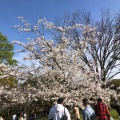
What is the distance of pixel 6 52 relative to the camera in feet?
122

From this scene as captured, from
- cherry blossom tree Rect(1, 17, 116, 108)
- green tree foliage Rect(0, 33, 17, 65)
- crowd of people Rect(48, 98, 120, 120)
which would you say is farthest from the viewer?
green tree foliage Rect(0, 33, 17, 65)

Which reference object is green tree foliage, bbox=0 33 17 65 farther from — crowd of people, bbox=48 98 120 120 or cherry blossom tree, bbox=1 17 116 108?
crowd of people, bbox=48 98 120 120

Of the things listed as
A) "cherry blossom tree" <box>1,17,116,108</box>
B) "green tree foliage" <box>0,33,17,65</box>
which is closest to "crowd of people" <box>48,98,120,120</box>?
"cherry blossom tree" <box>1,17,116,108</box>

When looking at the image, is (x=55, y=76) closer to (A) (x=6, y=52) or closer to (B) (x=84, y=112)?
(B) (x=84, y=112)

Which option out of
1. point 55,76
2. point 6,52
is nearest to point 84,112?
point 55,76

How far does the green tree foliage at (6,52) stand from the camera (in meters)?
36.6

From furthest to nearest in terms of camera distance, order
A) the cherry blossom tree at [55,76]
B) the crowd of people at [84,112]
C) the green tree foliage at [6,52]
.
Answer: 1. the green tree foliage at [6,52]
2. the cherry blossom tree at [55,76]
3. the crowd of people at [84,112]

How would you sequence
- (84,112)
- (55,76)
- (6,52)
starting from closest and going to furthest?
(84,112) < (55,76) < (6,52)

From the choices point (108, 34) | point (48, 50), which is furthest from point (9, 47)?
point (48, 50)

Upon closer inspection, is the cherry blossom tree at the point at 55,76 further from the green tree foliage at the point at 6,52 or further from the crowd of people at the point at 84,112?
the green tree foliage at the point at 6,52

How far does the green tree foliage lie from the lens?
36594 millimetres

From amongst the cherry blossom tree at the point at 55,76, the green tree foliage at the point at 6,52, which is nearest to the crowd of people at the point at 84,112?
the cherry blossom tree at the point at 55,76

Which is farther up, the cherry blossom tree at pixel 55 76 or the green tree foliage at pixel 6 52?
the green tree foliage at pixel 6 52

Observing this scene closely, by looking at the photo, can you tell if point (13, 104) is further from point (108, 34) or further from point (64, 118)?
point (108, 34)
